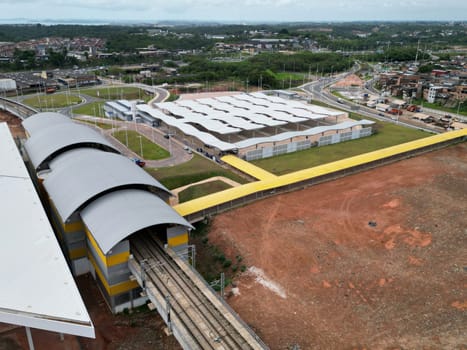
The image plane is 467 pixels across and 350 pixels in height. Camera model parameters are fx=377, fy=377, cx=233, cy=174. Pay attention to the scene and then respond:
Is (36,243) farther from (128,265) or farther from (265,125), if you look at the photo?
(265,125)

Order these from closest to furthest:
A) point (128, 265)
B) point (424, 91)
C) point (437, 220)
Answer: point (128, 265) → point (437, 220) → point (424, 91)

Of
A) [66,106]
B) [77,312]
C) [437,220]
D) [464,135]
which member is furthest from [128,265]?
[66,106]

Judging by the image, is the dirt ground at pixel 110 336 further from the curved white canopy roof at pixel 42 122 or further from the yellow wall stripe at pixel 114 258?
the curved white canopy roof at pixel 42 122

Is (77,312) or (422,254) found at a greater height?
(77,312)

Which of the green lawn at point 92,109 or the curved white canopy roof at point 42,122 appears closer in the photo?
the curved white canopy roof at point 42,122

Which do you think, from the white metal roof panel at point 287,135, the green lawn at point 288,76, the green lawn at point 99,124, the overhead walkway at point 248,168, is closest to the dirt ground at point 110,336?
the overhead walkway at point 248,168

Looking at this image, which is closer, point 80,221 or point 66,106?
point 80,221

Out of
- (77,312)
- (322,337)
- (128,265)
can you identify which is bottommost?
(322,337)
